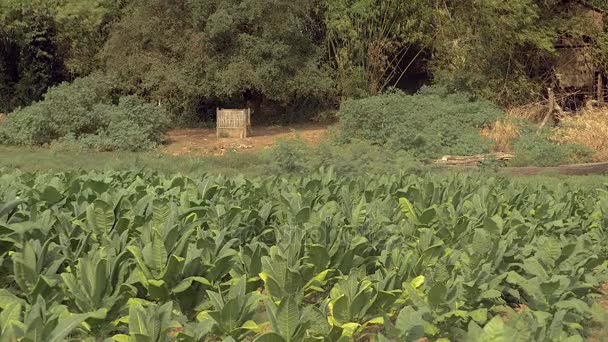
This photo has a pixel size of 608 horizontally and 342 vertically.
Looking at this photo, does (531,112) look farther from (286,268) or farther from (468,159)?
Answer: (286,268)

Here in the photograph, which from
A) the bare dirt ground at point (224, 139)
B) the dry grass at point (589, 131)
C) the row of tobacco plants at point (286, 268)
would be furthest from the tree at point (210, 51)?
the row of tobacco plants at point (286, 268)

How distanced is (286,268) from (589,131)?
45.0 ft

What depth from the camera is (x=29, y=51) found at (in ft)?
86.0

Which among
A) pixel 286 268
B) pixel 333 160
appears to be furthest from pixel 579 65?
pixel 286 268

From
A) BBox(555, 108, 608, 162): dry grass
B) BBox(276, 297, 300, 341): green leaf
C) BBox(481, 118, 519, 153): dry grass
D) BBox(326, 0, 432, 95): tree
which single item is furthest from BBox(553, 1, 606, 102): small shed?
BBox(276, 297, 300, 341): green leaf

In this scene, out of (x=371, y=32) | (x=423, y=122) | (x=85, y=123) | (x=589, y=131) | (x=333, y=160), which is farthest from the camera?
(x=371, y=32)

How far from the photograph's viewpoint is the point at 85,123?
19109 millimetres

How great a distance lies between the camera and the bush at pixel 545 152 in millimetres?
14344

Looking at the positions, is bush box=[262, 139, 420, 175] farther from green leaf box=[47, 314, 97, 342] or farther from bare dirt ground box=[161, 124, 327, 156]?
green leaf box=[47, 314, 97, 342]

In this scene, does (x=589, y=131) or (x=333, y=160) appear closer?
(x=333, y=160)

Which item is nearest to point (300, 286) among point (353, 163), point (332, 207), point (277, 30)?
point (332, 207)

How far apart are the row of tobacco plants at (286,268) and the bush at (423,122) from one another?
9.61 meters

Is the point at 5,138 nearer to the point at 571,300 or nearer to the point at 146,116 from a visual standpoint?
the point at 146,116

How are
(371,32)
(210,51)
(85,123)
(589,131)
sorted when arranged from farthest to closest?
(371,32), (210,51), (85,123), (589,131)
